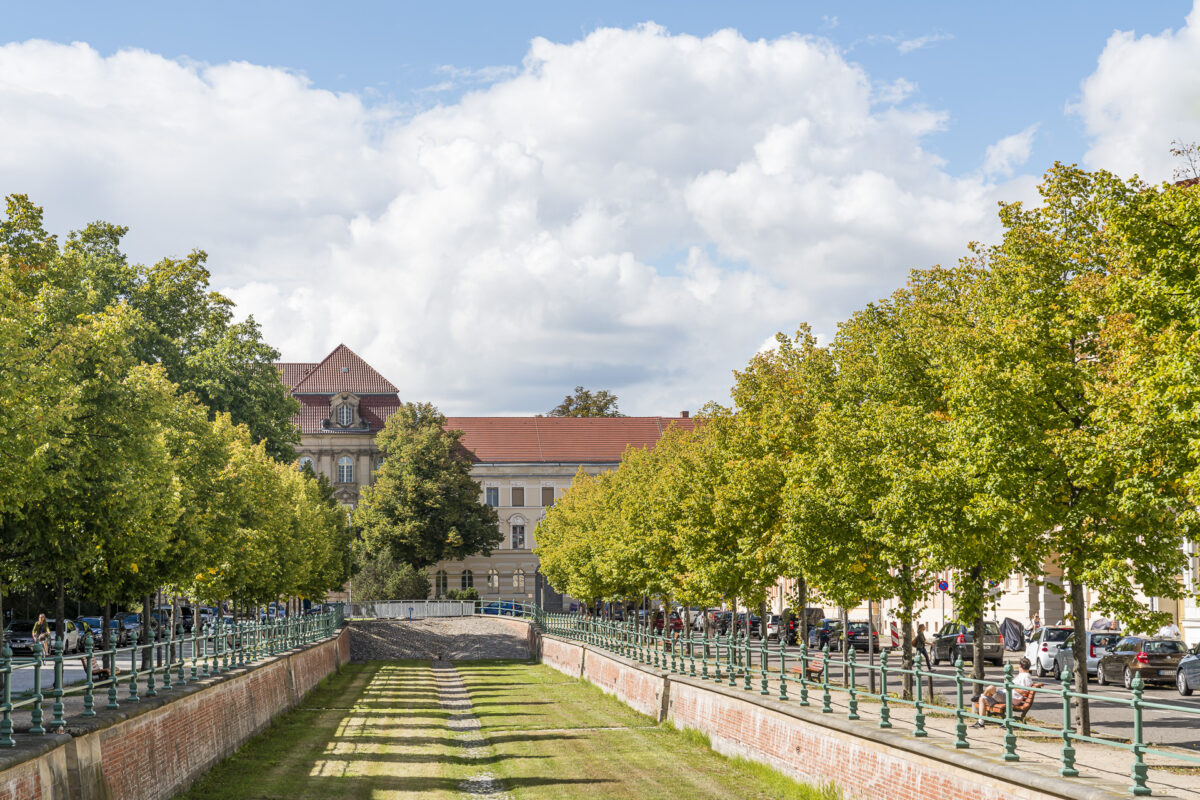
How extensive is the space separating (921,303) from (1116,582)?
10.2 metres

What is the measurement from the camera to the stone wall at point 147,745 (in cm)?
1384

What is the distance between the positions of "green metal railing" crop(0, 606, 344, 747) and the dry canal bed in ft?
5.76

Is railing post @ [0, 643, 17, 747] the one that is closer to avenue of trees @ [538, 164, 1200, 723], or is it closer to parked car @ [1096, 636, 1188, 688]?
avenue of trees @ [538, 164, 1200, 723]

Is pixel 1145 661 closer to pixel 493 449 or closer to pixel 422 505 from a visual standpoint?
pixel 422 505

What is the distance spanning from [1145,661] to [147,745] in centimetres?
2558

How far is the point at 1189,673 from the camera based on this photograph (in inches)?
1218

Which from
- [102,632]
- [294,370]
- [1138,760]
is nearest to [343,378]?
[294,370]

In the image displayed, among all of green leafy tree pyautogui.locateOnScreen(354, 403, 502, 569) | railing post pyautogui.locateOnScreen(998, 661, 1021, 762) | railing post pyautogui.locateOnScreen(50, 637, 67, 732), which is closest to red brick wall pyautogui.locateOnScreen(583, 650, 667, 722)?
railing post pyautogui.locateOnScreen(998, 661, 1021, 762)

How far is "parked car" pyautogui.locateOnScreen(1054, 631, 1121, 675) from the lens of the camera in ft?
119

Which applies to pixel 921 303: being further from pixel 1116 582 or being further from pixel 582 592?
pixel 582 592

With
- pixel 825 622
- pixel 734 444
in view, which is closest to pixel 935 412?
pixel 734 444

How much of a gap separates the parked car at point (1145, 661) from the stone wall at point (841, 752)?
472 inches

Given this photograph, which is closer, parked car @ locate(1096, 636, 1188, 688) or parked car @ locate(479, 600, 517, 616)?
parked car @ locate(1096, 636, 1188, 688)

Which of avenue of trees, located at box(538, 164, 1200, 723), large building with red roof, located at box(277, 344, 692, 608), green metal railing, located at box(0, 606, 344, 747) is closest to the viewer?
green metal railing, located at box(0, 606, 344, 747)
